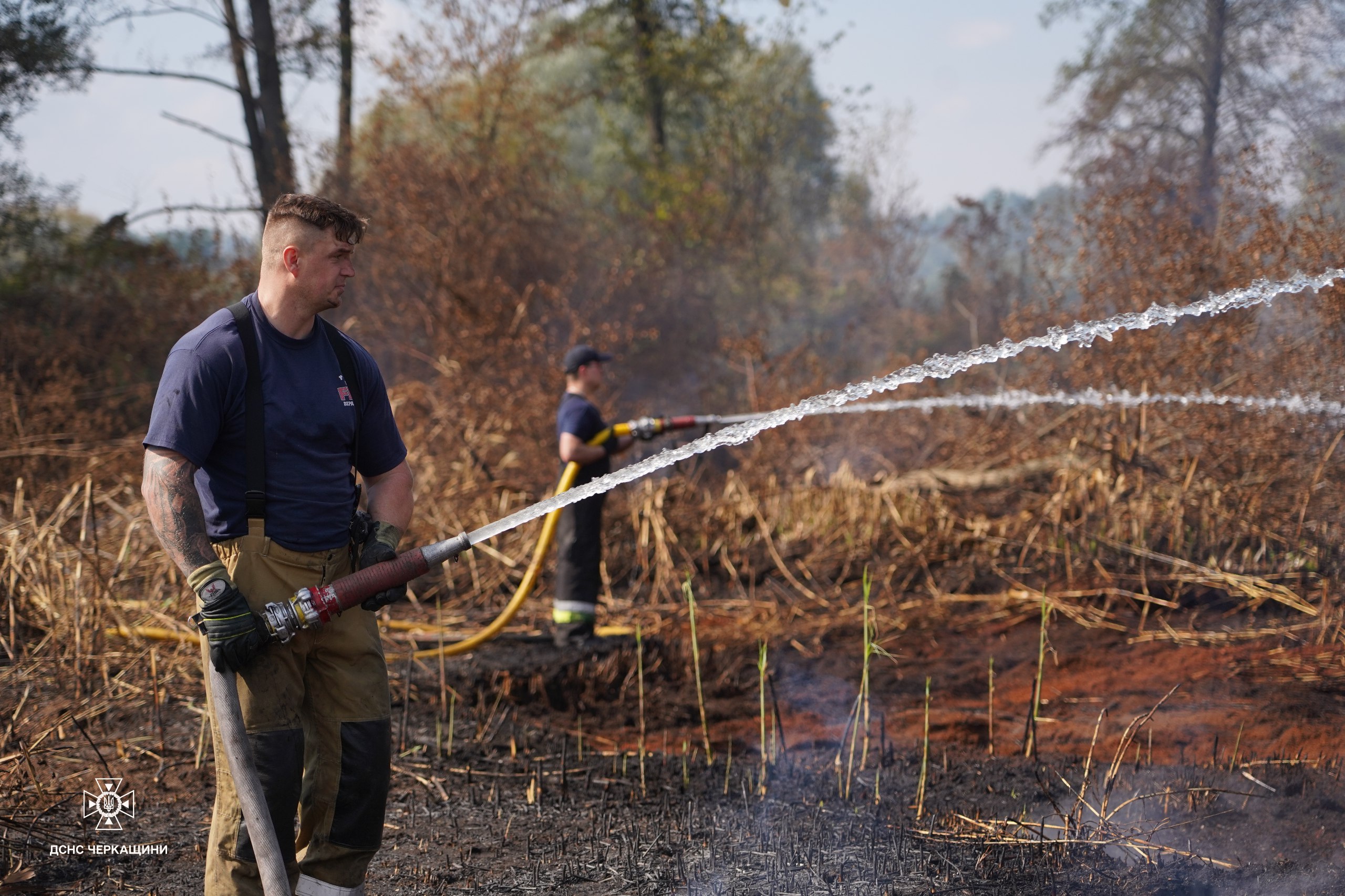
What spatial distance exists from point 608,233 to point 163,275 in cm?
766

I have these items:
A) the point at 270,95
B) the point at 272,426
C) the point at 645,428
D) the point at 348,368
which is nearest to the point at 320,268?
the point at 348,368

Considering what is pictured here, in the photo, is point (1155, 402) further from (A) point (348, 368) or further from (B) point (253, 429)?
(B) point (253, 429)

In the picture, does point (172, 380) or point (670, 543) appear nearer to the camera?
point (172, 380)

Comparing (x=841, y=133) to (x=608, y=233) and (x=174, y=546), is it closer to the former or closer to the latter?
(x=608, y=233)

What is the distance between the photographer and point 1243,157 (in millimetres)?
8516

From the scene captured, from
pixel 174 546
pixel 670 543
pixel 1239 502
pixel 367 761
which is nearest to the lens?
pixel 174 546

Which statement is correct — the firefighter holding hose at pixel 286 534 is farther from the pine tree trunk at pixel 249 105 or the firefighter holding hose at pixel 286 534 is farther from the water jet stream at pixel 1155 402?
the pine tree trunk at pixel 249 105

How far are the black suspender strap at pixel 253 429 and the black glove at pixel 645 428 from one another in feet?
12.9

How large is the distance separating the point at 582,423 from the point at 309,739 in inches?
156

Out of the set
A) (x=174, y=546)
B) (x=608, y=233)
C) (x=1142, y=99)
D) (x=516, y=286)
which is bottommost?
(x=174, y=546)

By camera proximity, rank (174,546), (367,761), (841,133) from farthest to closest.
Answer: (841,133) → (367,761) → (174,546)

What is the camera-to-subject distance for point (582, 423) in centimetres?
678

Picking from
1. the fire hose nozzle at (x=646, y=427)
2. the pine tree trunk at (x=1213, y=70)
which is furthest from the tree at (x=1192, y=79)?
the fire hose nozzle at (x=646, y=427)

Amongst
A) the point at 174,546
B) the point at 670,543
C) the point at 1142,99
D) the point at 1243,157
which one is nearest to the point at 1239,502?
the point at 1243,157
